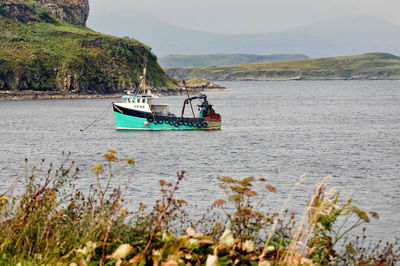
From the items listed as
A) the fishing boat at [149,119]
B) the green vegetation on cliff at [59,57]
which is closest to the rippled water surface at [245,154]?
the fishing boat at [149,119]

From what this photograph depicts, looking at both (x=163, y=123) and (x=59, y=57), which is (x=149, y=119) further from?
(x=59, y=57)

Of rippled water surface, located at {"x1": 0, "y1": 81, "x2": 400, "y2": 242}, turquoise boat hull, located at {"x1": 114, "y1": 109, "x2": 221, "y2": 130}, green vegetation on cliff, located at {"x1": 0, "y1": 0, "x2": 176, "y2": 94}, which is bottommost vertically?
rippled water surface, located at {"x1": 0, "y1": 81, "x2": 400, "y2": 242}

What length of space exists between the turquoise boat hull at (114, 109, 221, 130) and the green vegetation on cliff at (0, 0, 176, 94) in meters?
75.0

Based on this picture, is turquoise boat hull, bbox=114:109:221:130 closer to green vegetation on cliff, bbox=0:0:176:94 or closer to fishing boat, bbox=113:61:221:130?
fishing boat, bbox=113:61:221:130

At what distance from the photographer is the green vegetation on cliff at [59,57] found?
137m

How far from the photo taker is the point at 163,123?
61.0m

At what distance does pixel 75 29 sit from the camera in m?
185

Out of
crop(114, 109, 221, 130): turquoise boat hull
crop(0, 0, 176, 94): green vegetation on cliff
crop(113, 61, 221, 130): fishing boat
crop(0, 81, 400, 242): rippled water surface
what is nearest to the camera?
crop(0, 81, 400, 242): rippled water surface

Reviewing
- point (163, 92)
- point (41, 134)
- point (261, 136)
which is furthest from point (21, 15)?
point (261, 136)

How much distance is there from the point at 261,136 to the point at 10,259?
158ft

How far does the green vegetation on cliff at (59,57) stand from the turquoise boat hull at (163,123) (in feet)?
246

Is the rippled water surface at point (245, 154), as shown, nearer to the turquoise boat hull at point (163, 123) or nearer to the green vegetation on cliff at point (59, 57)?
the turquoise boat hull at point (163, 123)

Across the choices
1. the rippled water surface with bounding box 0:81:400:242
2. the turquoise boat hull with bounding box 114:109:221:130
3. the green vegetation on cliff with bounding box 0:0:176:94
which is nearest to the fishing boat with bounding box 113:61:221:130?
the turquoise boat hull with bounding box 114:109:221:130

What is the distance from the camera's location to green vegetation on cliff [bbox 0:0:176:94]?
137 metres
